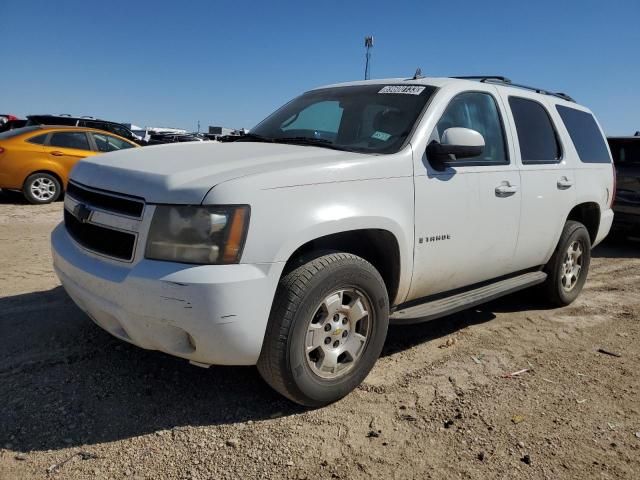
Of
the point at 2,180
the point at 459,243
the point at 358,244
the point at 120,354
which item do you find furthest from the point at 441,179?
the point at 2,180

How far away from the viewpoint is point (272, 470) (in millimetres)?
2412

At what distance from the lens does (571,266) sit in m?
5.03

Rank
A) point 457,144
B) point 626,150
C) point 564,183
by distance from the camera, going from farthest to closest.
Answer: point 626,150
point 564,183
point 457,144

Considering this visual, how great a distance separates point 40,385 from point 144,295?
1109 mm

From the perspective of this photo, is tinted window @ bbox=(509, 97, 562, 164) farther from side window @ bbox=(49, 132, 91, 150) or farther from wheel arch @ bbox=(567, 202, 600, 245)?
side window @ bbox=(49, 132, 91, 150)

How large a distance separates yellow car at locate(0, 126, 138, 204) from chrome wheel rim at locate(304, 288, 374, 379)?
7.91 m

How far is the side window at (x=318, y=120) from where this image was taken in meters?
3.77

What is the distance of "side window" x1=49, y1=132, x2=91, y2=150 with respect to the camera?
396 inches

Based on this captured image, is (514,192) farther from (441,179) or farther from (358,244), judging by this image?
(358,244)

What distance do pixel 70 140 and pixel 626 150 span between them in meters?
10.0

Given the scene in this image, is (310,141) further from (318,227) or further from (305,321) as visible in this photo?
(305,321)

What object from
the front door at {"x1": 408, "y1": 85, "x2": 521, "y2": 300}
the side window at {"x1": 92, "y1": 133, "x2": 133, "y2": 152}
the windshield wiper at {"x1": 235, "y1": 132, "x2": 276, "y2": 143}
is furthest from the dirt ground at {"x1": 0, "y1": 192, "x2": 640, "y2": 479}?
the side window at {"x1": 92, "y1": 133, "x2": 133, "y2": 152}

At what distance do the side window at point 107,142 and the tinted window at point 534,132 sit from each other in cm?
881

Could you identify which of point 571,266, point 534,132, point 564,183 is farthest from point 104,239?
point 571,266
